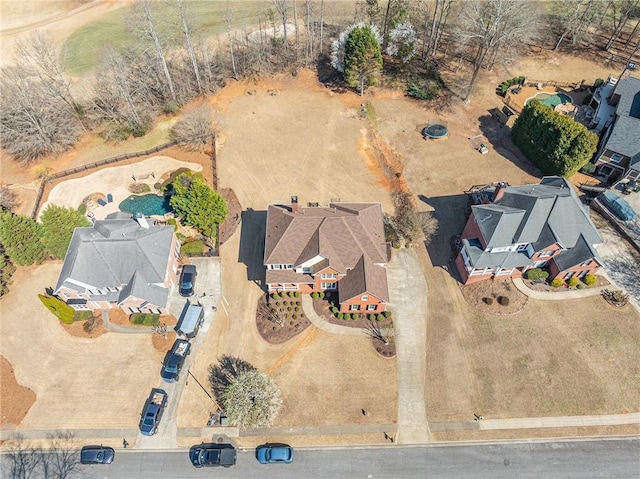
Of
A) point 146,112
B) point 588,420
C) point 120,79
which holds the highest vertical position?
point 120,79

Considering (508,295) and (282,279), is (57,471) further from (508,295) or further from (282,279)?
(508,295)

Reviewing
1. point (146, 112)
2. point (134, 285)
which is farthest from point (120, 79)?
point (134, 285)

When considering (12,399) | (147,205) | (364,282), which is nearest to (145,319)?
(12,399)

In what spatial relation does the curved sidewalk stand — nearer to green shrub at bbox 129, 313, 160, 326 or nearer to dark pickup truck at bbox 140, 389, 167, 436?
dark pickup truck at bbox 140, 389, 167, 436

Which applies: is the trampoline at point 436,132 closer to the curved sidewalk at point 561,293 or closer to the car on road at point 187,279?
the curved sidewalk at point 561,293

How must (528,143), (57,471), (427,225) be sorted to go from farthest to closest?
1. (528,143)
2. (427,225)
3. (57,471)

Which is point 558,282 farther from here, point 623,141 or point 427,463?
point 427,463
